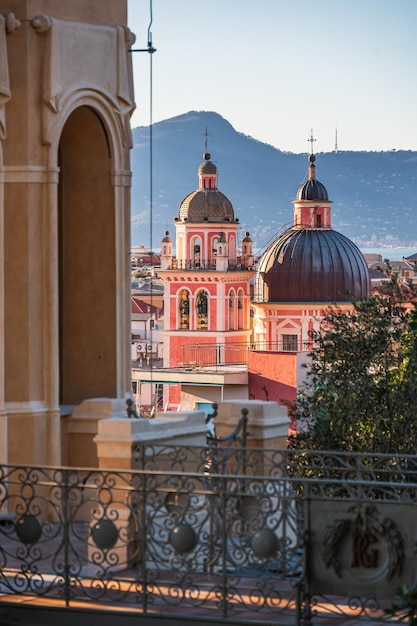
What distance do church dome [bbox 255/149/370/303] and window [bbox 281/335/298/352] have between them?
73.6 inches

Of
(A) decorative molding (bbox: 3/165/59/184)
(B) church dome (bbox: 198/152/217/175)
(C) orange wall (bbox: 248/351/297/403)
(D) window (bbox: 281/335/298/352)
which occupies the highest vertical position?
(B) church dome (bbox: 198/152/217/175)

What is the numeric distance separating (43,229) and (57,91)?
3.30 feet

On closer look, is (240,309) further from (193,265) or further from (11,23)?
(11,23)

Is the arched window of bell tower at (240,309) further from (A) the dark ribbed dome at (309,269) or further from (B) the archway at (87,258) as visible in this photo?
(B) the archway at (87,258)

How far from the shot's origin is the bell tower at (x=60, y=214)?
12.6 meters

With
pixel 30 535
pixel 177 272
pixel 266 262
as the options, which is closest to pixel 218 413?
pixel 30 535

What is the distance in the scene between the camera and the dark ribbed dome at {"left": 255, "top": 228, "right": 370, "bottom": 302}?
88.4m

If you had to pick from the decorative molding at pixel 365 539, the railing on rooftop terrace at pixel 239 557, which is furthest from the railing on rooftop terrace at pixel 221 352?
the decorative molding at pixel 365 539

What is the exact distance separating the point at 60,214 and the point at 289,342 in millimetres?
74194

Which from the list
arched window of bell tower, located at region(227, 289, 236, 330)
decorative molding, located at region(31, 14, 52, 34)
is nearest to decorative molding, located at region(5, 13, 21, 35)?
decorative molding, located at region(31, 14, 52, 34)

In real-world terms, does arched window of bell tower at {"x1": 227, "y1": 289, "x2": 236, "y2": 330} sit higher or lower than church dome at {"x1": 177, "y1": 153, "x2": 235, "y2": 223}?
lower

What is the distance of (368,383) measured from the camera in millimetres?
25156

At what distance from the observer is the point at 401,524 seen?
9203mm

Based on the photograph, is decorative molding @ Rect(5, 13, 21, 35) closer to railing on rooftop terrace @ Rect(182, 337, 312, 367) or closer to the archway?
the archway
